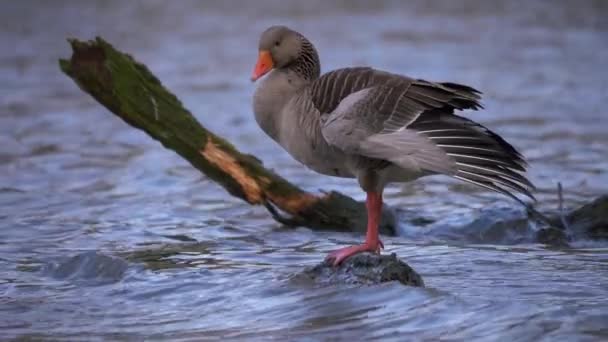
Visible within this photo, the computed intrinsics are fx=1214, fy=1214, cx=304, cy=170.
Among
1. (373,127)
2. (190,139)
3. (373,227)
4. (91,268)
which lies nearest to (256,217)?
(190,139)

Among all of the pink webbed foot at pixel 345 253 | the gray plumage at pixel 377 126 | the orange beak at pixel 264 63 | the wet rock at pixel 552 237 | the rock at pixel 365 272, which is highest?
the orange beak at pixel 264 63

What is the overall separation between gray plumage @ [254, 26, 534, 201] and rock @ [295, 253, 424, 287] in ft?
1.75

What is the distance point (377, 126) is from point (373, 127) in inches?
0.9

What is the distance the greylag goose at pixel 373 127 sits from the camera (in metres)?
6.44

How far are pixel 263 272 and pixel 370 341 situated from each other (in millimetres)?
1576

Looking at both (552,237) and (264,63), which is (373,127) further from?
(552,237)

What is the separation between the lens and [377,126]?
688cm

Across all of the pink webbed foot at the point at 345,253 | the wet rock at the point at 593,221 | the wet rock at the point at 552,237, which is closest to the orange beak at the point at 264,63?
the pink webbed foot at the point at 345,253

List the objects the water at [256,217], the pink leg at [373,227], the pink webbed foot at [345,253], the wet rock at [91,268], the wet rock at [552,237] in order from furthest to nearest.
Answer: the wet rock at [552,237] → the wet rock at [91,268] → the pink leg at [373,227] → the pink webbed foot at [345,253] → the water at [256,217]

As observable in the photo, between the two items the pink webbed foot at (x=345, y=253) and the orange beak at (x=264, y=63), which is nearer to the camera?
the pink webbed foot at (x=345, y=253)

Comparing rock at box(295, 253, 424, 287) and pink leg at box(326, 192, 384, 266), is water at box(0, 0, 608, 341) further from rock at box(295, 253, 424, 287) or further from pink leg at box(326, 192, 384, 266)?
pink leg at box(326, 192, 384, 266)

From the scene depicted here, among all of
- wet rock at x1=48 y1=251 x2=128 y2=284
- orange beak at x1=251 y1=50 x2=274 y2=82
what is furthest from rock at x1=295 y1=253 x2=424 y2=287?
orange beak at x1=251 y1=50 x2=274 y2=82

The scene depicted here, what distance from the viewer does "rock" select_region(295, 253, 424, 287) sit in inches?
264

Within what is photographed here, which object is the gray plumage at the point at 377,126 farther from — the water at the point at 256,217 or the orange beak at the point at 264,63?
the water at the point at 256,217
